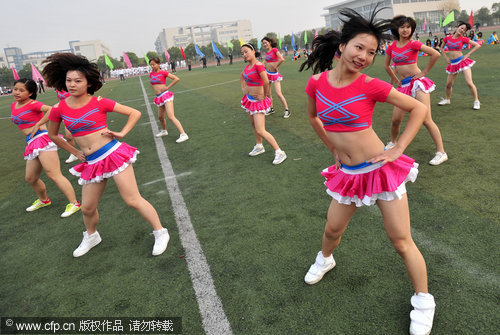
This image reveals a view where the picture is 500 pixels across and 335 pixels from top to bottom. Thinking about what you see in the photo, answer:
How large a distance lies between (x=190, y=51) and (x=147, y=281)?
91.8 metres

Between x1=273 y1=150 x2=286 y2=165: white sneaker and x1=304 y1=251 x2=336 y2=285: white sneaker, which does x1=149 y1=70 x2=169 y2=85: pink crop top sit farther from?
x1=304 y1=251 x2=336 y2=285: white sneaker

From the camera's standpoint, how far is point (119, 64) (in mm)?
110312

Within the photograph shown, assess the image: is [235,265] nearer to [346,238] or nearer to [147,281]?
[147,281]

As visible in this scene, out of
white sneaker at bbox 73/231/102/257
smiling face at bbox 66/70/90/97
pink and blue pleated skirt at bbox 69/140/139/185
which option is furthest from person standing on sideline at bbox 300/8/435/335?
white sneaker at bbox 73/231/102/257

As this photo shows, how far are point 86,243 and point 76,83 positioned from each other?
73.9 inches

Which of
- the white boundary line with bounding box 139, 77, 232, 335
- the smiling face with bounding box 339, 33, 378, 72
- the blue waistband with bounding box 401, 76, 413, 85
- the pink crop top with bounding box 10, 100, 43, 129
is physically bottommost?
the white boundary line with bounding box 139, 77, 232, 335

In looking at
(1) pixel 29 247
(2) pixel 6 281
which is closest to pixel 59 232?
(1) pixel 29 247

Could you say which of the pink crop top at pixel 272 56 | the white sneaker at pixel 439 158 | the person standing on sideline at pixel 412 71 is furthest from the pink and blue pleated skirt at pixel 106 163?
the pink crop top at pixel 272 56

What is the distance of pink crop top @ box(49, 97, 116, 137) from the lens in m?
3.18

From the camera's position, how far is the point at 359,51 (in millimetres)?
2004

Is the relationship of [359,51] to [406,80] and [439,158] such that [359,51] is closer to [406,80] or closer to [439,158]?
[439,158]

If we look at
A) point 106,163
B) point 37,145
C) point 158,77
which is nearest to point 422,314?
point 106,163

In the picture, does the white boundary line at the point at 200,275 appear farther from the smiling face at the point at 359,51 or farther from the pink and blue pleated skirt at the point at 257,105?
the smiling face at the point at 359,51

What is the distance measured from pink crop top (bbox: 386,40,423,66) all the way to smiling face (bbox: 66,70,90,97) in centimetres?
466
